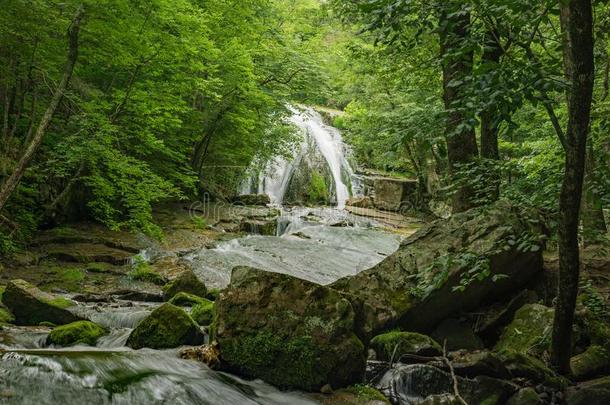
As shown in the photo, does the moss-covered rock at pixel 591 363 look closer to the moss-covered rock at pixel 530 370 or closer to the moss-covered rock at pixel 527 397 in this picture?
the moss-covered rock at pixel 530 370

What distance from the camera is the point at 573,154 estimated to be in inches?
142

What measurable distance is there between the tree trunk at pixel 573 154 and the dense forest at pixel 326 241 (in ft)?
0.05

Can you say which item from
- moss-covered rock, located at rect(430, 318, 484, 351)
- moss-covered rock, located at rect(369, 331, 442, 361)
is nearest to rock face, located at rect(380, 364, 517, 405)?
moss-covered rock, located at rect(369, 331, 442, 361)

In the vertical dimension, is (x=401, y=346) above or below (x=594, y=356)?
Result: below

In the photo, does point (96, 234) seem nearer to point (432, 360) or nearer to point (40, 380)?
point (40, 380)

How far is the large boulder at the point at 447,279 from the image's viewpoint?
21.1ft

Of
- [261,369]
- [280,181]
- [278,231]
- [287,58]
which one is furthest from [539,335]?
[280,181]

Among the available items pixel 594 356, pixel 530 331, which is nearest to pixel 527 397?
pixel 594 356

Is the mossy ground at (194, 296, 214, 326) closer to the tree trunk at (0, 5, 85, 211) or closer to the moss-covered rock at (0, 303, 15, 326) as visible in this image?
the moss-covered rock at (0, 303, 15, 326)

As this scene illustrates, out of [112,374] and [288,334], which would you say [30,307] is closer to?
[112,374]

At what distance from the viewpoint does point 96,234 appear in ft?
42.9

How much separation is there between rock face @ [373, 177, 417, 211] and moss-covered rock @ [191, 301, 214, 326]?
1912 cm

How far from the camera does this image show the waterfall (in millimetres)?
24812

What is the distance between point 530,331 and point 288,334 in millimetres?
3042
